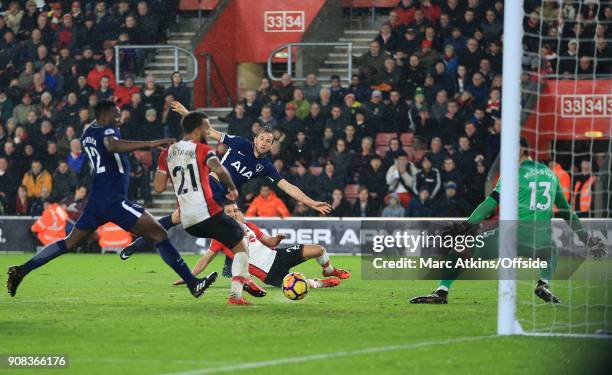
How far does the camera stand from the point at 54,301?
12.1 metres

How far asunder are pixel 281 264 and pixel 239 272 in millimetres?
1486

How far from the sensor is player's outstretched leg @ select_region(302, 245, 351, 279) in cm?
1294

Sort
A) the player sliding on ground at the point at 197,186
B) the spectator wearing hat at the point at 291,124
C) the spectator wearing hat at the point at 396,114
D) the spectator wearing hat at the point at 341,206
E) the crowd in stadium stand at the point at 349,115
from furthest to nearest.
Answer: the spectator wearing hat at the point at 291,124
the spectator wearing hat at the point at 396,114
the spectator wearing hat at the point at 341,206
the crowd in stadium stand at the point at 349,115
the player sliding on ground at the point at 197,186

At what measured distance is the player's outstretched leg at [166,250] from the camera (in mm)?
11116

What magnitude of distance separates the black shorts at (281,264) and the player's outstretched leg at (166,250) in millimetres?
1572

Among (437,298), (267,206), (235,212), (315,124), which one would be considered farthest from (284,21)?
(437,298)

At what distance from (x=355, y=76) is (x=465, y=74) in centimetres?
221

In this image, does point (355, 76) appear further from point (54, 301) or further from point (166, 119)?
point (54, 301)

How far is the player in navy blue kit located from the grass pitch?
44 centimetres

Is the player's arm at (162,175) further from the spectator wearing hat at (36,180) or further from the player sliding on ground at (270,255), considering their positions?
the spectator wearing hat at (36,180)

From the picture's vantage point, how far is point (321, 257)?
1338cm

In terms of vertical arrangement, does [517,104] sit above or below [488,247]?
above

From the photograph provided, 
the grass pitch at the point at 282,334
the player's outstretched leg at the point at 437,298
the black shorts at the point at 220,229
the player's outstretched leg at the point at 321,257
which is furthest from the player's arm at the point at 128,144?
the player's outstretched leg at the point at 437,298

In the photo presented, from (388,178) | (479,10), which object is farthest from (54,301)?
(479,10)
